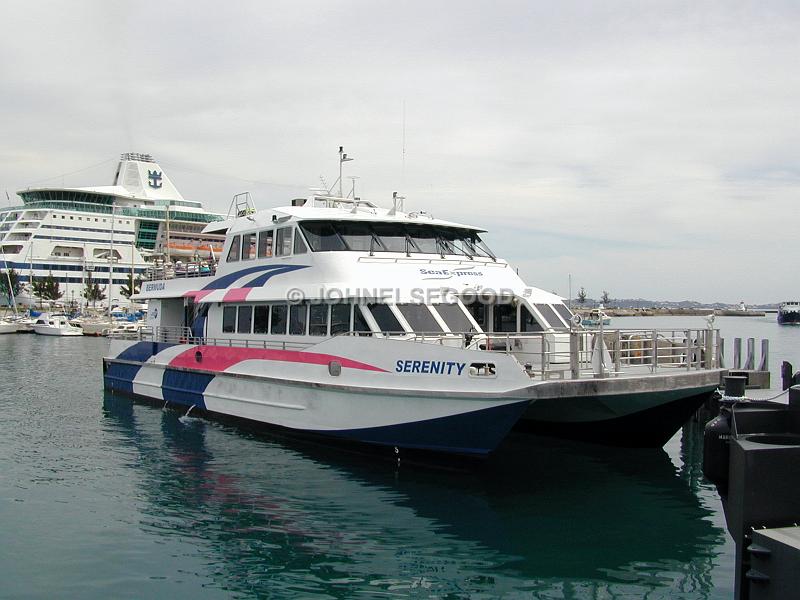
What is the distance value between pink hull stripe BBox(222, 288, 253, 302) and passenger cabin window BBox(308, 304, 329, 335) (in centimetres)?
222

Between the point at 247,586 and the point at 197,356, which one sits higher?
the point at 197,356

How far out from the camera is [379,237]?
1416 cm

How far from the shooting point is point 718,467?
6445 mm

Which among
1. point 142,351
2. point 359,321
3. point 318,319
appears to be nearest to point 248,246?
point 318,319

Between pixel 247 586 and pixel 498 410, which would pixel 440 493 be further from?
pixel 247 586

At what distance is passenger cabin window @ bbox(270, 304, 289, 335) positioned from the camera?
562 inches

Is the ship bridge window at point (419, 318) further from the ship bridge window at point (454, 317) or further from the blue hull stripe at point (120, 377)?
the blue hull stripe at point (120, 377)

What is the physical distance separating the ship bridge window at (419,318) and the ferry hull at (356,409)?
4.81 ft

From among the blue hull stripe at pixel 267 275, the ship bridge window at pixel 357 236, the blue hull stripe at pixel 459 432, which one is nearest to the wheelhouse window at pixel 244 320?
the blue hull stripe at pixel 267 275

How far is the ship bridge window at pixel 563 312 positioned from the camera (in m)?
13.8

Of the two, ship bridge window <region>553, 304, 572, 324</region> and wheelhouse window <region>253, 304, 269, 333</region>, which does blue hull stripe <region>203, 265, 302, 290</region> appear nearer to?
wheelhouse window <region>253, 304, 269, 333</region>

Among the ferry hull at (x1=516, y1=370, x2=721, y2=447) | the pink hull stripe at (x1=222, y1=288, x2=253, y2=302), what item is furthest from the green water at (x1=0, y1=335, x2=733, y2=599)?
the pink hull stripe at (x1=222, y1=288, x2=253, y2=302)

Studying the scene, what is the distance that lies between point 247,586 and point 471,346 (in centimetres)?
504

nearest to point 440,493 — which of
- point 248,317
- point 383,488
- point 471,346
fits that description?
point 383,488
